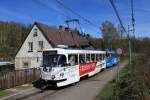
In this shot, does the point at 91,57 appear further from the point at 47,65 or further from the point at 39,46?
the point at 39,46

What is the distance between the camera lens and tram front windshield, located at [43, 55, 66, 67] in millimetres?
21266

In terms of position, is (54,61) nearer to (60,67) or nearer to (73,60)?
(60,67)

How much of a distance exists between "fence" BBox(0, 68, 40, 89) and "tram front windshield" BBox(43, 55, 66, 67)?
250 cm

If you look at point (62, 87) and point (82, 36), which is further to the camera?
point (82, 36)

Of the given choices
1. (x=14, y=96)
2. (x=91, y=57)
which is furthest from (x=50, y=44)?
(x=14, y=96)

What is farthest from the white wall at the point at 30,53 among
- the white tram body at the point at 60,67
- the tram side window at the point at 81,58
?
the white tram body at the point at 60,67

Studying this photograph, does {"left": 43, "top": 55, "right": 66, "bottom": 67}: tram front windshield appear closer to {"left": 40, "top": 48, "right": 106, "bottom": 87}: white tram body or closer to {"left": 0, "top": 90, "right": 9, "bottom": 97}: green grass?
{"left": 40, "top": 48, "right": 106, "bottom": 87}: white tram body

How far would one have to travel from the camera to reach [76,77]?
78.7 feet

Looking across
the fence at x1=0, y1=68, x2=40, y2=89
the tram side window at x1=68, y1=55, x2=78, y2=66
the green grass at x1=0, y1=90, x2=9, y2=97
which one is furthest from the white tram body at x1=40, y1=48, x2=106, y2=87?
the green grass at x1=0, y1=90, x2=9, y2=97

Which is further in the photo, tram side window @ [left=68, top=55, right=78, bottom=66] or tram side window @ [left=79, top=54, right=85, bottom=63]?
tram side window @ [left=79, top=54, right=85, bottom=63]

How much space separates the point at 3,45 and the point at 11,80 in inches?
3462

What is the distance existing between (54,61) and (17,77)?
3.39 meters

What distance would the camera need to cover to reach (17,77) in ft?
74.5

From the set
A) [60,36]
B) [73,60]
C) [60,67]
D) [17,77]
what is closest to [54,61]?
[60,67]
